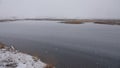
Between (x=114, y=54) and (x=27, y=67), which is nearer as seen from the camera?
(x=27, y=67)

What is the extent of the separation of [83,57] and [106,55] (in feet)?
10.5

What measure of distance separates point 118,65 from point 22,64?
9.53 meters

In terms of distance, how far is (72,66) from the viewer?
16.9 metres

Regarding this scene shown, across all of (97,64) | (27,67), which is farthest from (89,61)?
(27,67)

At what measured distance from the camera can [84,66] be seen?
666 inches

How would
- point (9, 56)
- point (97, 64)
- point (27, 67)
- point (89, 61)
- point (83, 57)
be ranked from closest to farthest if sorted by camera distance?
point (27, 67) < point (9, 56) < point (97, 64) < point (89, 61) < point (83, 57)

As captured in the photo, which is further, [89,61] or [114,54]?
[114,54]

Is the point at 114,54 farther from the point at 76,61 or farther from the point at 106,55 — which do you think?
the point at 76,61

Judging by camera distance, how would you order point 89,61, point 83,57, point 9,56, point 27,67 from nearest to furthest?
point 27,67, point 9,56, point 89,61, point 83,57

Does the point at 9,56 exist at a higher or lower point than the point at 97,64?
higher

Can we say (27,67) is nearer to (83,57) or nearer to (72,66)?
(72,66)

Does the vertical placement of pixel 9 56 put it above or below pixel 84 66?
above

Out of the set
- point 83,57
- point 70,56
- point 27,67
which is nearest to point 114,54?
point 83,57

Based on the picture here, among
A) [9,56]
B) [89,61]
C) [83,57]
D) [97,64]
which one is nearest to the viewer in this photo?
[9,56]
